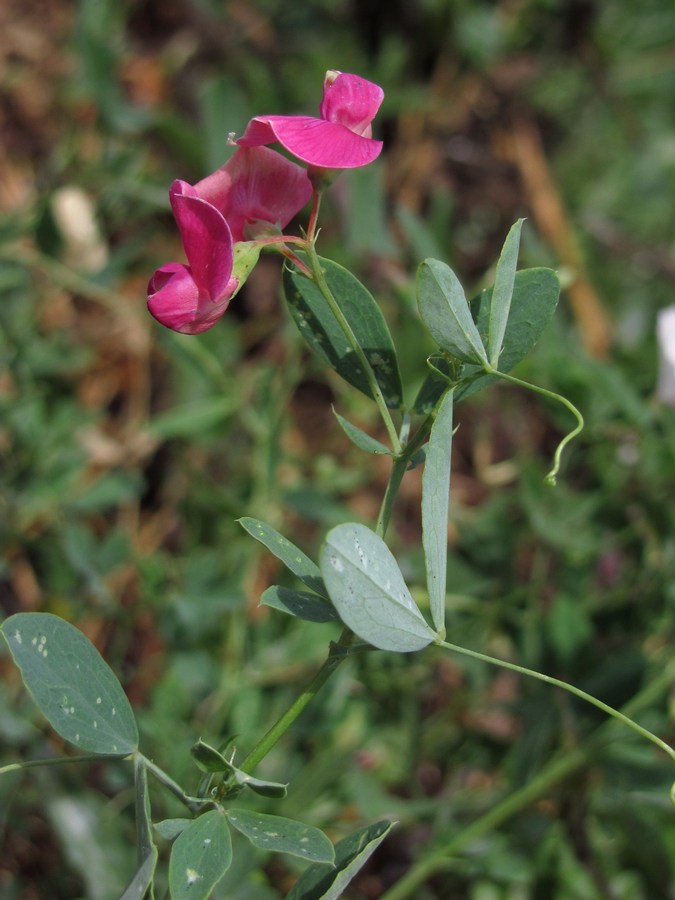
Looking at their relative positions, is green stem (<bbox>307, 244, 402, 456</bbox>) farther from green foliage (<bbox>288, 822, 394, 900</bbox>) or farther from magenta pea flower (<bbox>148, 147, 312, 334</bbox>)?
green foliage (<bbox>288, 822, 394, 900</bbox>)

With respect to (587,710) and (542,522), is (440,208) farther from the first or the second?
(587,710)

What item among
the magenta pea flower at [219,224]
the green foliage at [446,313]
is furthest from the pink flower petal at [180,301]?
the green foliage at [446,313]

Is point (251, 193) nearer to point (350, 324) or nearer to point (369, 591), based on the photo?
point (350, 324)

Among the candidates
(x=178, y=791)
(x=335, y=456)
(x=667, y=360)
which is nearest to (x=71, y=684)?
(x=178, y=791)

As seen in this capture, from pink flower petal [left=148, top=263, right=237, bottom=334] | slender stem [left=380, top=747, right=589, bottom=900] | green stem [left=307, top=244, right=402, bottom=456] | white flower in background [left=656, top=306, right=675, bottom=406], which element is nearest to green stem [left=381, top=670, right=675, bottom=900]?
slender stem [left=380, top=747, right=589, bottom=900]

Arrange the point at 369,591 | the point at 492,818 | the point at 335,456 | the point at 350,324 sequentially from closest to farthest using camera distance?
the point at 369,591 < the point at 350,324 < the point at 492,818 < the point at 335,456

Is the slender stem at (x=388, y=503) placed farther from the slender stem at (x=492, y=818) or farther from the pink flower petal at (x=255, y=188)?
the slender stem at (x=492, y=818)

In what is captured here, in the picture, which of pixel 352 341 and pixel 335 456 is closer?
pixel 352 341
